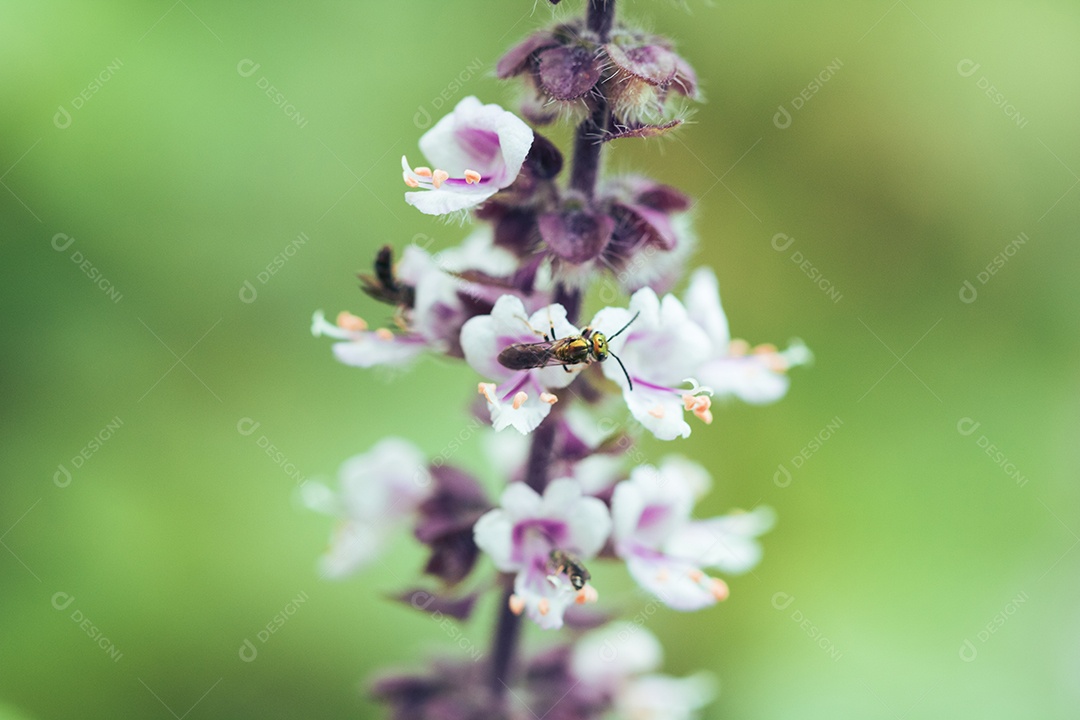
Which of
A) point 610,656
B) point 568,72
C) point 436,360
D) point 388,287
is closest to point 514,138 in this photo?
point 568,72

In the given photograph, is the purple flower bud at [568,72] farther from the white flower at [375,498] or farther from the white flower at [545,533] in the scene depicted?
the white flower at [375,498]

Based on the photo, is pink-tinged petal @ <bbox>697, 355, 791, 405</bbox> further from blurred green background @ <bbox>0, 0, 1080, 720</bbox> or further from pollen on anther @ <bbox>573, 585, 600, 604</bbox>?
blurred green background @ <bbox>0, 0, 1080, 720</bbox>

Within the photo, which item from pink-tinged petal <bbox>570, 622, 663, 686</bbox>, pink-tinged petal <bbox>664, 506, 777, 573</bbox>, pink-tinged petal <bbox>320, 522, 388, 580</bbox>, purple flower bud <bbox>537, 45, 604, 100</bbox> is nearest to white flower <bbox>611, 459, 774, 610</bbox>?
pink-tinged petal <bbox>664, 506, 777, 573</bbox>

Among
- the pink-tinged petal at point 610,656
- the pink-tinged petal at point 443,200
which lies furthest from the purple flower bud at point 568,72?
the pink-tinged petal at point 610,656

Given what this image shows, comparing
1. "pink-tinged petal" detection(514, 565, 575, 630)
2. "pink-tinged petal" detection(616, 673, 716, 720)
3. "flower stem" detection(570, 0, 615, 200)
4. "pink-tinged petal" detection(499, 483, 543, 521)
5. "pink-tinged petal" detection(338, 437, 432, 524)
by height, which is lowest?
"pink-tinged petal" detection(616, 673, 716, 720)

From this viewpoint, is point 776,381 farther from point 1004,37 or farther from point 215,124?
point 1004,37

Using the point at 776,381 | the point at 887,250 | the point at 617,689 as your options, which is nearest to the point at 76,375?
the point at 617,689
